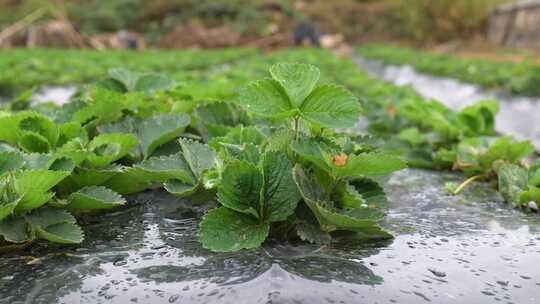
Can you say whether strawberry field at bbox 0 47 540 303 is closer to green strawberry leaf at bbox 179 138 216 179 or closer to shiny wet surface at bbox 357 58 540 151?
green strawberry leaf at bbox 179 138 216 179

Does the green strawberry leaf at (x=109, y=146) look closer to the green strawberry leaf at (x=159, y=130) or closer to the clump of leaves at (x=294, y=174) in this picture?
the green strawberry leaf at (x=159, y=130)

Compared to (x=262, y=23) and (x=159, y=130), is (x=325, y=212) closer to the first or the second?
(x=159, y=130)

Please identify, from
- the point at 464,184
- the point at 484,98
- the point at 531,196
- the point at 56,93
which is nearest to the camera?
the point at 531,196

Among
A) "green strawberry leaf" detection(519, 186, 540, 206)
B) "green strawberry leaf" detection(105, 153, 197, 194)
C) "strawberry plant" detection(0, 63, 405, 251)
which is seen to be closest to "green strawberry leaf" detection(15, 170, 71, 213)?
"strawberry plant" detection(0, 63, 405, 251)

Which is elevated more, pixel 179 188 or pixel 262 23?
pixel 262 23

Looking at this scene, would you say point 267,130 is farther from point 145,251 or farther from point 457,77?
point 457,77

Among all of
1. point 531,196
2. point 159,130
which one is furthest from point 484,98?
point 159,130

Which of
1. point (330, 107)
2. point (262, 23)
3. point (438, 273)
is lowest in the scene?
point (438, 273)
